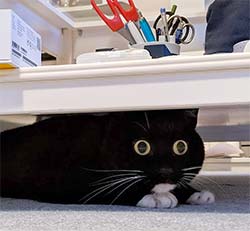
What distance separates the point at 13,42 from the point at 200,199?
355mm

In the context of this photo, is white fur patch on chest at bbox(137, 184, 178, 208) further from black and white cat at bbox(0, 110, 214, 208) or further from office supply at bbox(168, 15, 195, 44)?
office supply at bbox(168, 15, 195, 44)

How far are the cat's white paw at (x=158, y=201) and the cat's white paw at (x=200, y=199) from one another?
0.05 metres

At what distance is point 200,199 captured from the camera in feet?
2.30

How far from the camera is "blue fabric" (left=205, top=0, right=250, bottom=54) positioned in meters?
0.78

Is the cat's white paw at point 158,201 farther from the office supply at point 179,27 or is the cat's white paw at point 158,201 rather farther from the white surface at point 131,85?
the office supply at point 179,27

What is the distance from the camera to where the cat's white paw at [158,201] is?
652 millimetres

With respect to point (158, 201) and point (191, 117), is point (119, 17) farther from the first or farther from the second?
point (158, 201)

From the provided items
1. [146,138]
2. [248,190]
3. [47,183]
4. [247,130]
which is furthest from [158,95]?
[247,130]

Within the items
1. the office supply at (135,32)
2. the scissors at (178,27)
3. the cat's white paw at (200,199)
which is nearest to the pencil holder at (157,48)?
the office supply at (135,32)

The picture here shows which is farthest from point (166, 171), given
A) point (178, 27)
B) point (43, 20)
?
point (43, 20)

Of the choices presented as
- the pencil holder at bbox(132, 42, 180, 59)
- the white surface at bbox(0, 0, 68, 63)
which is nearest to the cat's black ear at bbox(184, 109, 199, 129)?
the pencil holder at bbox(132, 42, 180, 59)

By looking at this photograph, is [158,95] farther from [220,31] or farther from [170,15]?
[170,15]

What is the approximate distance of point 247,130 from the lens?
115 centimetres

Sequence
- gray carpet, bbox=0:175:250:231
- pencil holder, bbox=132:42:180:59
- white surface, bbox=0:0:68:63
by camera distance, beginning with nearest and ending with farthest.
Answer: gray carpet, bbox=0:175:250:231 → pencil holder, bbox=132:42:180:59 → white surface, bbox=0:0:68:63
